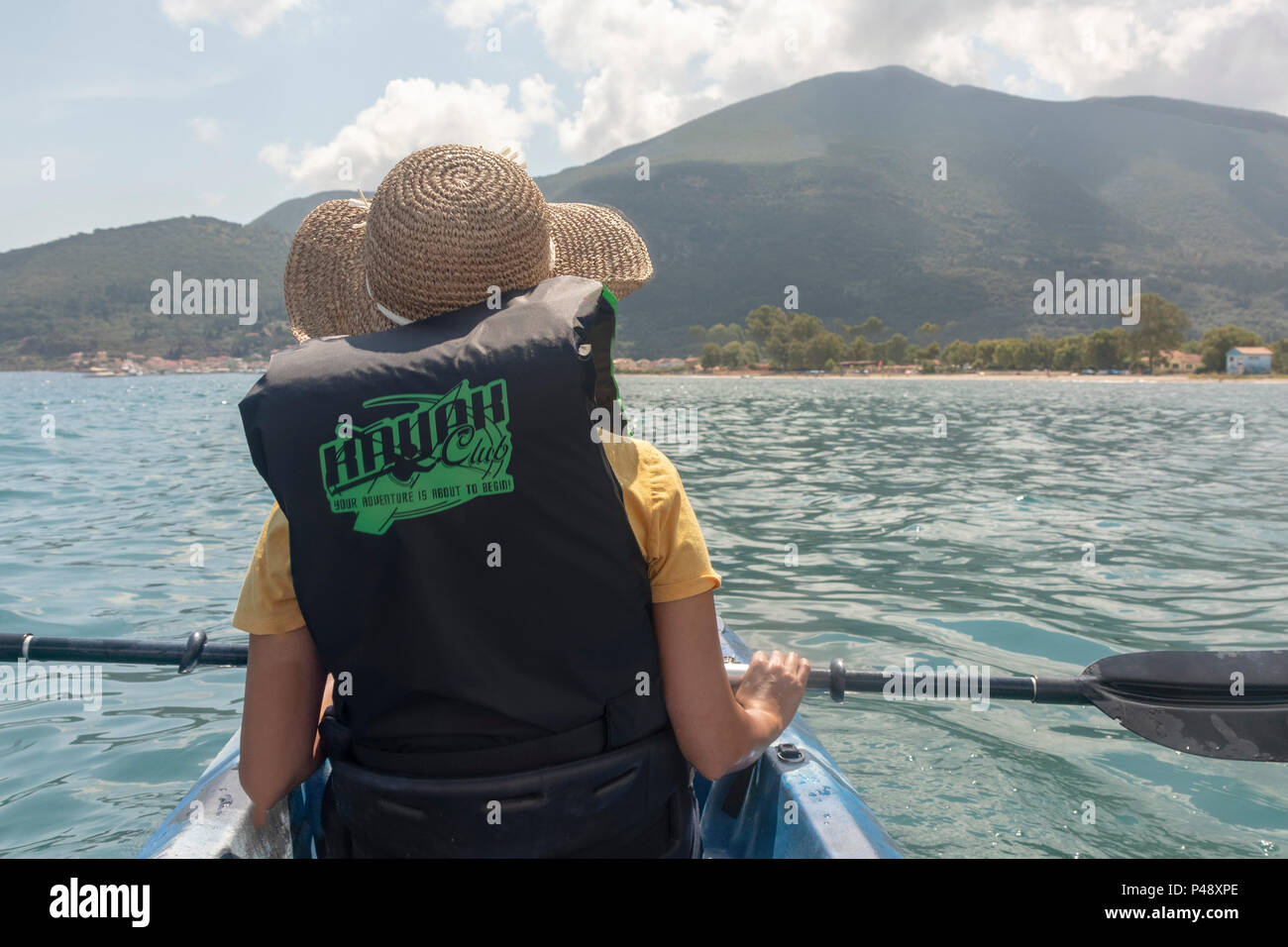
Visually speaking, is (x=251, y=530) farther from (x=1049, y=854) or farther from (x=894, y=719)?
(x=1049, y=854)

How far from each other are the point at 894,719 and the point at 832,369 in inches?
4775

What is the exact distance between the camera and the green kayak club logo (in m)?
1.61

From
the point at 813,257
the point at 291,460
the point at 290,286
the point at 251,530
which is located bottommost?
the point at 251,530

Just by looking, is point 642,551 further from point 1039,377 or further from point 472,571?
point 1039,377

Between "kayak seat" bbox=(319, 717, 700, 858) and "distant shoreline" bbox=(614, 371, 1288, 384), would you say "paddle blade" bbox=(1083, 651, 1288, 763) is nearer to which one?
"kayak seat" bbox=(319, 717, 700, 858)

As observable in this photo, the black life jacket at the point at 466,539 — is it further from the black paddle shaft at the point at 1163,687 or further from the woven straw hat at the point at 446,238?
the black paddle shaft at the point at 1163,687

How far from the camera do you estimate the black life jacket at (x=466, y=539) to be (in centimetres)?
162

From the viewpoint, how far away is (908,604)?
746cm
